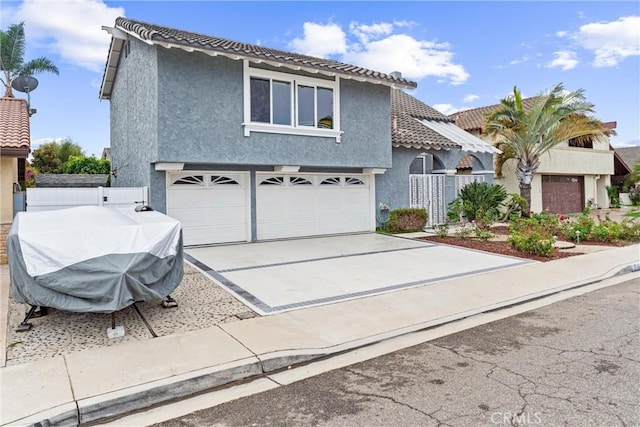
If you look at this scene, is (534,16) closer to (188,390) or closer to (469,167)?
(469,167)

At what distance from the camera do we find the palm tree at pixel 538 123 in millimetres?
18062

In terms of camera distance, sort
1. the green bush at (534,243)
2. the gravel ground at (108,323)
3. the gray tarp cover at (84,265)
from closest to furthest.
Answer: the gravel ground at (108,323) < the gray tarp cover at (84,265) < the green bush at (534,243)

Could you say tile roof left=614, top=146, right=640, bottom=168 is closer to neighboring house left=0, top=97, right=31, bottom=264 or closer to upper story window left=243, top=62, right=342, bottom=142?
upper story window left=243, top=62, right=342, bottom=142

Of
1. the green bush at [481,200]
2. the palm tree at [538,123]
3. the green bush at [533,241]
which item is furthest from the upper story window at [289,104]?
the palm tree at [538,123]

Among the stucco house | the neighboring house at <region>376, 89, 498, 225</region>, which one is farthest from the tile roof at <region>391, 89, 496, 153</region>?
the stucco house

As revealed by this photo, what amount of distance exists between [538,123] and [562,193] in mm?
9910

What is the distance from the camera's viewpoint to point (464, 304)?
688cm

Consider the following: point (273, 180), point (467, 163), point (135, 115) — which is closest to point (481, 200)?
point (467, 163)

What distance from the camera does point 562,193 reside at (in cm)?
2594

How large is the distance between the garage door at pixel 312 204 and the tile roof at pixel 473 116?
11.6 metres

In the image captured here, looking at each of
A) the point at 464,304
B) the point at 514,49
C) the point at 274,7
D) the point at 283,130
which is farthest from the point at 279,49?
the point at 464,304

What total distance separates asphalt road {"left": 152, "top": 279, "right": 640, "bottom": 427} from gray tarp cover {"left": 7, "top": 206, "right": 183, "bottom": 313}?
7.17ft

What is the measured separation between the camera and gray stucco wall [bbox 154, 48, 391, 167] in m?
11.0

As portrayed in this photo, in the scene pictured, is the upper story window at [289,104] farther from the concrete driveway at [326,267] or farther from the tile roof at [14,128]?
the tile roof at [14,128]
